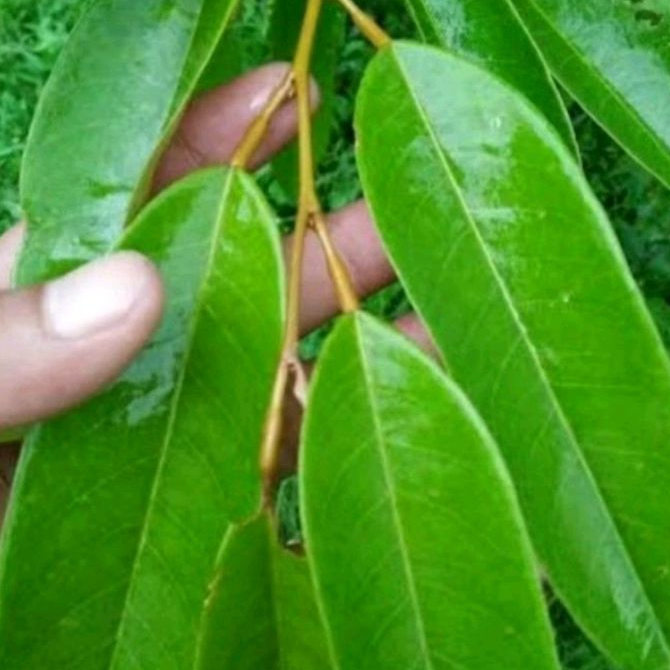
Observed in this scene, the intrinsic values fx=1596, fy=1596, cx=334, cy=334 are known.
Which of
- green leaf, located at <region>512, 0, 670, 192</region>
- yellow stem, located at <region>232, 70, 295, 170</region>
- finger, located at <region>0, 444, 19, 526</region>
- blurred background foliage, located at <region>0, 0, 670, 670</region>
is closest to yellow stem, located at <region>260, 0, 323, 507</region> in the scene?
yellow stem, located at <region>232, 70, 295, 170</region>

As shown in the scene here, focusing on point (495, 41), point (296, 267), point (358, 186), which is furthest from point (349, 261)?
point (358, 186)

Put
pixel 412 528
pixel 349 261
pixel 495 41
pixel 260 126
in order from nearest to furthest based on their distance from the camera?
pixel 412 528 → pixel 260 126 → pixel 495 41 → pixel 349 261

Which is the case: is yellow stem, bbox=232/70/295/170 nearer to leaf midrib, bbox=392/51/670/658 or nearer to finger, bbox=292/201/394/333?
leaf midrib, bbox=392/51/670/658

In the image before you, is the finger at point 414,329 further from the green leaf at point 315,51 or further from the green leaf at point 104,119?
the green leaf at point 104,119

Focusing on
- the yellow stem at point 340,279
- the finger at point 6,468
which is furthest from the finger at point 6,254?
the yellow stem at point 340,279

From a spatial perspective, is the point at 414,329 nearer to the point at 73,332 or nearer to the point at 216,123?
the point at 216,123
